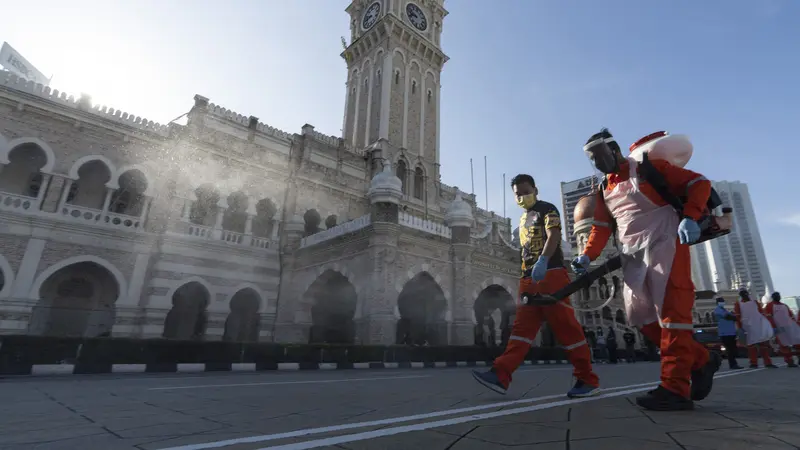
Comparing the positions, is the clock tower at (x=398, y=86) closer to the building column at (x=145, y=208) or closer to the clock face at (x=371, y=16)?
the clock face at (x=371, y=16)

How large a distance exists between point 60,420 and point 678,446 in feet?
10.5

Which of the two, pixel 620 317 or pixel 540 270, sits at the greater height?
pixel 620 317

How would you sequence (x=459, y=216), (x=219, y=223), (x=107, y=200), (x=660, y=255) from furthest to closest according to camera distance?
(x=219, y=223), (x=107, y=200), (x=459, y=216), (x=660, y=255)

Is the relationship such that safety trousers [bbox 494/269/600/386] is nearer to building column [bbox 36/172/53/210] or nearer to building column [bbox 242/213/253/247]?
building column [bbox 242/213/253/247]

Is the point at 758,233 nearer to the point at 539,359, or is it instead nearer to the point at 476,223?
the point at 476,223

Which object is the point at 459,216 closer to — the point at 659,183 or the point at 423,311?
the point at 423,311

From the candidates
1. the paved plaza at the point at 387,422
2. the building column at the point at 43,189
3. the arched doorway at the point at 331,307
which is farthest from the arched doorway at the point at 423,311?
the building column at the point at 43,189

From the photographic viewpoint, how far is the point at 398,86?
71.2ft

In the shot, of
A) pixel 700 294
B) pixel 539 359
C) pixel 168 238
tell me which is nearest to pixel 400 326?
pixel 539 359

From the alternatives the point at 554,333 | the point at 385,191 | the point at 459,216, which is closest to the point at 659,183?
the point at 554,333

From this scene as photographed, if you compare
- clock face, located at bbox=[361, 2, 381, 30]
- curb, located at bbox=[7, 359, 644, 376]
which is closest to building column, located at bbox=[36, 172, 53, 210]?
curb, located at bbox=[7, 359, 644, 376]

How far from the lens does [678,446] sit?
158 cm

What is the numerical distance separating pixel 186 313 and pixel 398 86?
15.0 m

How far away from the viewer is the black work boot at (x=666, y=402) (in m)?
2.47
